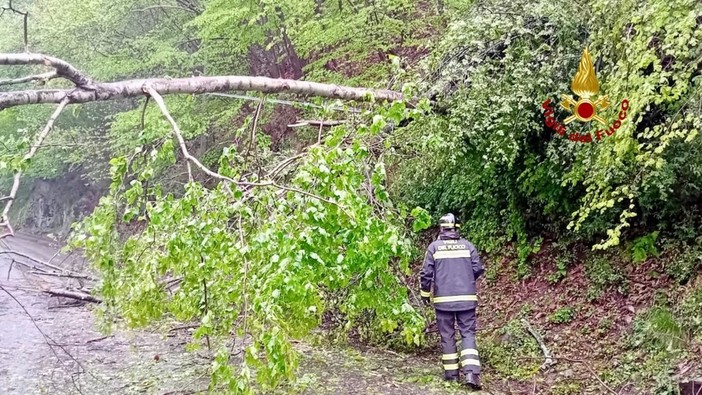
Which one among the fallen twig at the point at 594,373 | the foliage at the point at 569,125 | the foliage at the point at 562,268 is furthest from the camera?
the foliage at the point at 562,268

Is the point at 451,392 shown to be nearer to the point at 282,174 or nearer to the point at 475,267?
the point at 475,267

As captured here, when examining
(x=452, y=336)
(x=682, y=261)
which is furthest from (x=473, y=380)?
(x=682, y=261)

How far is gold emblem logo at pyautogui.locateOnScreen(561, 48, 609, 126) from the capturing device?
5.24 m

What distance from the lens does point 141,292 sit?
3914 millimetres

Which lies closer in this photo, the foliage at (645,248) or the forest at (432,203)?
the forest at (432,203)

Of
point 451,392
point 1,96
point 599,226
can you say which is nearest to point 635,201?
point 599,226

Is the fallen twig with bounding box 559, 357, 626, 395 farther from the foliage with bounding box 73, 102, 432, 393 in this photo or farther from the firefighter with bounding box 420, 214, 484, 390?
the foliage with bounding box 73, 102, 432, 393

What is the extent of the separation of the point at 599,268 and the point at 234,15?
764cm

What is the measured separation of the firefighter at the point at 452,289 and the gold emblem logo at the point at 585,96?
5.16ft

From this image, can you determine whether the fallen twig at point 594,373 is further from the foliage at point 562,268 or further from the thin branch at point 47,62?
the thin branch at point 47,62

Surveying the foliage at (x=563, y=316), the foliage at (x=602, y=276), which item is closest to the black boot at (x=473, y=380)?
the foliage at (x=563, y=316)

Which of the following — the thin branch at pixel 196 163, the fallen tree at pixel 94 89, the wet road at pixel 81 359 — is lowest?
the wet road at pixel 81 359

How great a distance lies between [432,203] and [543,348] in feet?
12.4

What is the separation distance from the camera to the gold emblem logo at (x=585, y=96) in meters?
5.24
